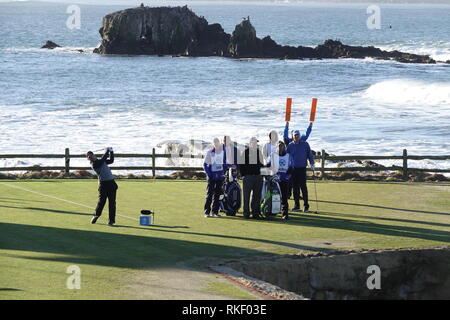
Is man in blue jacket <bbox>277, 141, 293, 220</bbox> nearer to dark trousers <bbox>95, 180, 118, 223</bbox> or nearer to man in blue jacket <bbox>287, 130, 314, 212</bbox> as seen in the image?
Result: man in blue jacket <bbox>287, 130, 314, 212</bbox>

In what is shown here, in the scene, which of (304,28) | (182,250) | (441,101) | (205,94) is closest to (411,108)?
(441,101)

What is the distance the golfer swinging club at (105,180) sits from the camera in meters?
20.6

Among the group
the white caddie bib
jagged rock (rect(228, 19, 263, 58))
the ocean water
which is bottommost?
the ocean water

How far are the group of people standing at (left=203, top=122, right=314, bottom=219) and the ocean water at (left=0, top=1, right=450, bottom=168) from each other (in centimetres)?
1574

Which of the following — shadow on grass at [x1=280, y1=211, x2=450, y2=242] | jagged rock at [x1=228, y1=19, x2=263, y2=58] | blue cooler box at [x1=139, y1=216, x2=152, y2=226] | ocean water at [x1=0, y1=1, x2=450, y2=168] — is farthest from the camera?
jagged rock at [x1=228, y1=19, x2=263, y2=58]

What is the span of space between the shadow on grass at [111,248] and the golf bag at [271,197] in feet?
8.79

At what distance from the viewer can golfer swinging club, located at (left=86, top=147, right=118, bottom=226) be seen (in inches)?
812

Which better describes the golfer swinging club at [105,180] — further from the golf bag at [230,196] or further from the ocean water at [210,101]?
the ocean water at [210,101]

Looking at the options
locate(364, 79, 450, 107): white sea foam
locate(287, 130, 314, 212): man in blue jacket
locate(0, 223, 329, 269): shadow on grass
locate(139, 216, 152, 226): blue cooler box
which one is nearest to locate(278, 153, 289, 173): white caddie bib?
→ locate(287, 130, 314, 212): man in blue jacket

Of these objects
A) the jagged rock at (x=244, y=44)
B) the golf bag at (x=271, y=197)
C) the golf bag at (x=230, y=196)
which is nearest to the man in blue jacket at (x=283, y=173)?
the golf bag at (x=271, y=197)

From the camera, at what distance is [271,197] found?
2238 centimetres

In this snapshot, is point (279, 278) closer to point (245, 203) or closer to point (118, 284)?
point (118, 284)

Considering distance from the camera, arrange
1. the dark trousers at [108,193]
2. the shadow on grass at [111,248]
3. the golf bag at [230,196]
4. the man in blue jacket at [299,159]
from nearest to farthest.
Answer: the shadow on grass at [111,248], the dark trousers at [108,193], the golf bag at [230,196], the man in blue jacket at [299,159]
